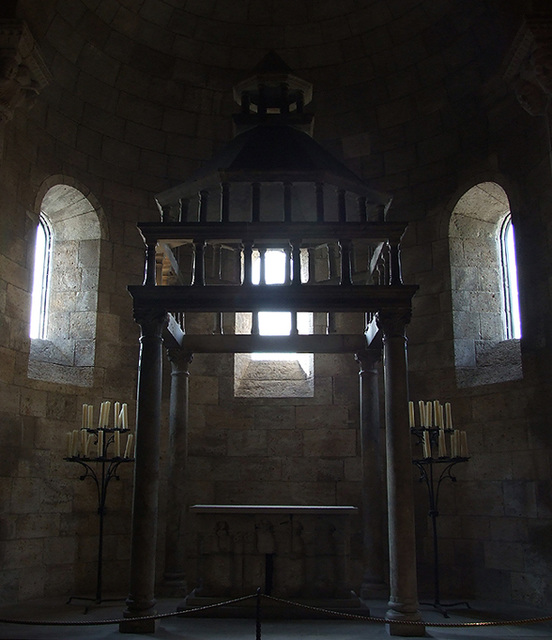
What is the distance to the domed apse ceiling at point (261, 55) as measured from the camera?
10.5m

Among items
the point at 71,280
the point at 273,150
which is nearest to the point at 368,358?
the point at 273,150

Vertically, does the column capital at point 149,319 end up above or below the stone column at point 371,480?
above

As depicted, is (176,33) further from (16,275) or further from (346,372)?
(346,372)

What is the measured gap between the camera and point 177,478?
9.23 meters

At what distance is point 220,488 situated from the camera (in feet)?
34.6

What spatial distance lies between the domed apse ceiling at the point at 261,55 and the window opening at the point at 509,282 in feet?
5.90

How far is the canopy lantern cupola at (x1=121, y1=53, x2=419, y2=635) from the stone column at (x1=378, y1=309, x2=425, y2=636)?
0.03 feet

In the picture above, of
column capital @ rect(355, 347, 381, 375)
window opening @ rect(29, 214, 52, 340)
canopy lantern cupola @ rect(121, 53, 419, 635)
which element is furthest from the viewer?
window opening @ rect(29, 214, 52, 340)

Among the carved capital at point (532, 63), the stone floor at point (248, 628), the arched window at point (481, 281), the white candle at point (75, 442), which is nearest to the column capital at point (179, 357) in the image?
the white candle at point (75, 442)

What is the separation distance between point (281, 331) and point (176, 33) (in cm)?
482

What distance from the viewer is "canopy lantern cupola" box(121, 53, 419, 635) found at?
712 cm

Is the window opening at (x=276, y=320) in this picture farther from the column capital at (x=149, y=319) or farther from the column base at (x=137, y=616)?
the column base at (x=137, y=616)

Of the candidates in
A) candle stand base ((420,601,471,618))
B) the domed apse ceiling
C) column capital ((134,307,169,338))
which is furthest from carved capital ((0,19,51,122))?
candle stand base ((420,601,471,618))

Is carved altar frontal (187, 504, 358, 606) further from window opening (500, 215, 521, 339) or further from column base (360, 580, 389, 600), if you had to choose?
window opening (500, 215, 521, 339)
